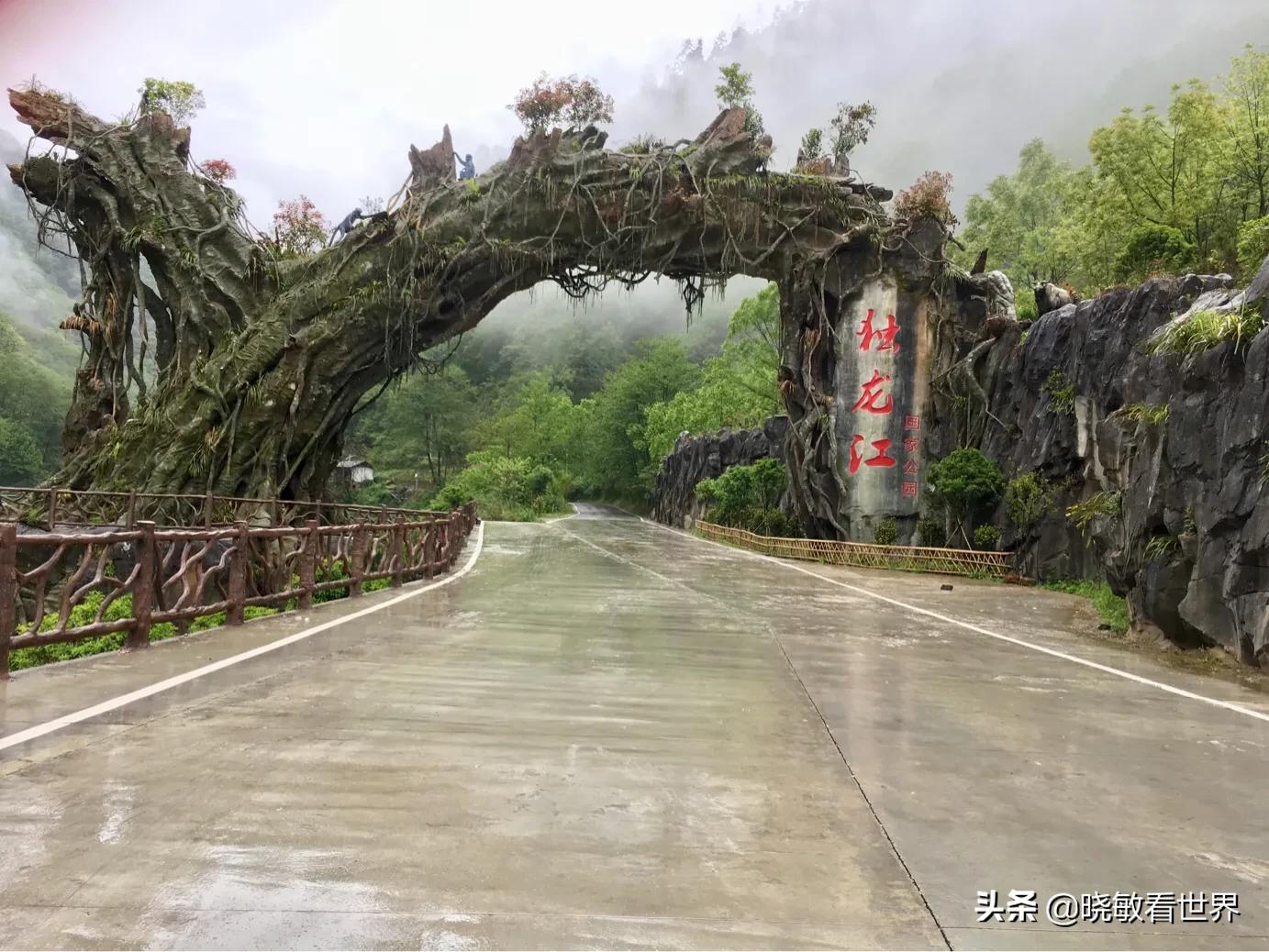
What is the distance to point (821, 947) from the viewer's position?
96.2 inches

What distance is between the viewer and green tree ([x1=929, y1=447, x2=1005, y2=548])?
19250mm

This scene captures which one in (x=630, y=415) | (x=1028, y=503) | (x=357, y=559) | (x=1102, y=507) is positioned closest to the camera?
(x=357, y=559)

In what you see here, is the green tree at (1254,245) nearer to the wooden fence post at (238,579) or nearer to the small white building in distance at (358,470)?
the wooden fence post at (238,579)

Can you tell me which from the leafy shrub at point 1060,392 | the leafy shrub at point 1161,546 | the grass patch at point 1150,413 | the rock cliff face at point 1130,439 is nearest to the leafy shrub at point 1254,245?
the rock cliff face at point 1130,439

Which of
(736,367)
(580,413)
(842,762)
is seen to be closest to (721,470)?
(736,367)

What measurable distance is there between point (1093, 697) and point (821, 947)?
4.74 meters

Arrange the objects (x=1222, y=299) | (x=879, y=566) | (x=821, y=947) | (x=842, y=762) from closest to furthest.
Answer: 1. (x=821, y=947)
2. (x=842, y=762)
3. (x=1222, y=299)
4. (x=879, y=566)

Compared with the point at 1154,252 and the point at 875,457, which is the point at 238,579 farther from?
the point at 1154,252

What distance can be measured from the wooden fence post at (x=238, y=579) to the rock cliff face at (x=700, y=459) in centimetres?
2409

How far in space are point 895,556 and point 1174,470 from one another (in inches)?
471

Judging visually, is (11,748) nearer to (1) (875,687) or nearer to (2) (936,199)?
(1) (875,687)

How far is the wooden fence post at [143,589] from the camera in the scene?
6.49m

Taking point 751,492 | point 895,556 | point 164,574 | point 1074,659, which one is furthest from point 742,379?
point 164,574

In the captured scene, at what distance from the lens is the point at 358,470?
59.8 meters
